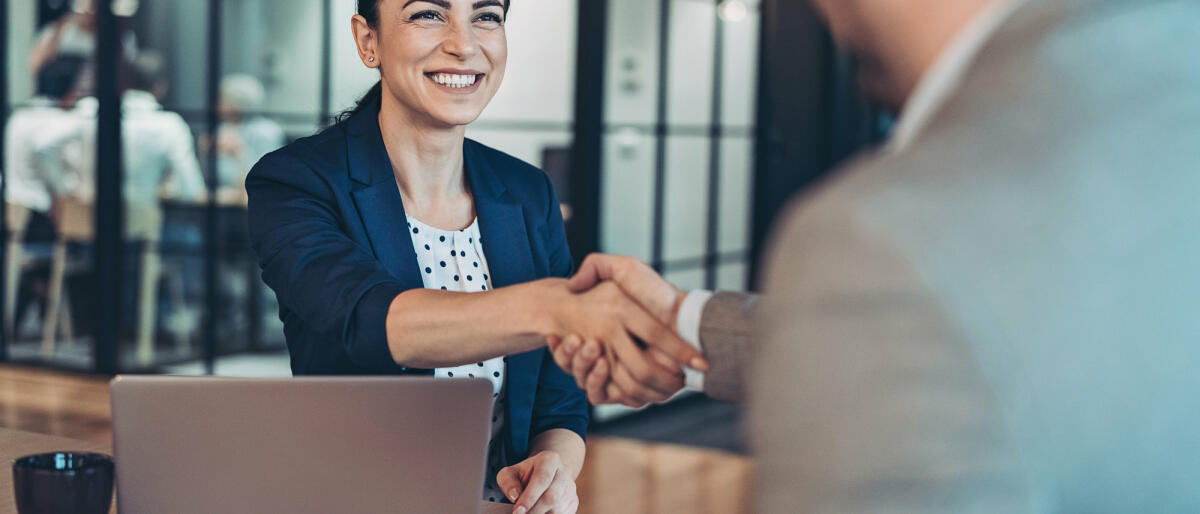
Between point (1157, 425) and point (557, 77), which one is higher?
point (557, 77)

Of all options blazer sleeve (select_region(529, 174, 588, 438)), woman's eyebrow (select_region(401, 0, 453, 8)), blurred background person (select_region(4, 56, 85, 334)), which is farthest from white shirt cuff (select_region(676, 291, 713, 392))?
blurred background person (select_region(4, 56, 85, 334))

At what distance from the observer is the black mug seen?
3.39 ft

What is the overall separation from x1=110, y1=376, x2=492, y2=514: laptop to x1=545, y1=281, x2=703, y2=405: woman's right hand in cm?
18

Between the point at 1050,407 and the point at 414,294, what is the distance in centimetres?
94

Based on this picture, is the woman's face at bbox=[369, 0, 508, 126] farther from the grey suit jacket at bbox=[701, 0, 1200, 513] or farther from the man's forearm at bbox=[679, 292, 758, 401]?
the grey suit jacket at bbox=[701, 0, 1200, 513]

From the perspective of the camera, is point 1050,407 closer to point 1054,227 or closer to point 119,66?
point 1054,227

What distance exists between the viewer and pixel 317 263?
56.3 inches

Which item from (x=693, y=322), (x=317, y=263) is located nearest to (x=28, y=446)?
(x=317, y=263)

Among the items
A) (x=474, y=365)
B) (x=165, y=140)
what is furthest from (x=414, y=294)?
(x=165, y=140)

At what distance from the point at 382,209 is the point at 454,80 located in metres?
0.21

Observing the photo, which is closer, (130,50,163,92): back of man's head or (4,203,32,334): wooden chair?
(130,50,163,92): back of man's head

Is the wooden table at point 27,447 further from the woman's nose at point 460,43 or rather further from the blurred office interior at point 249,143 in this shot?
the blurred office interior at point 249,143

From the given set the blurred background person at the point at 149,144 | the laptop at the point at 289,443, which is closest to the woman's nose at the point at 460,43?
the laptop at the point at 289,443

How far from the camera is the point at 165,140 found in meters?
5.20
